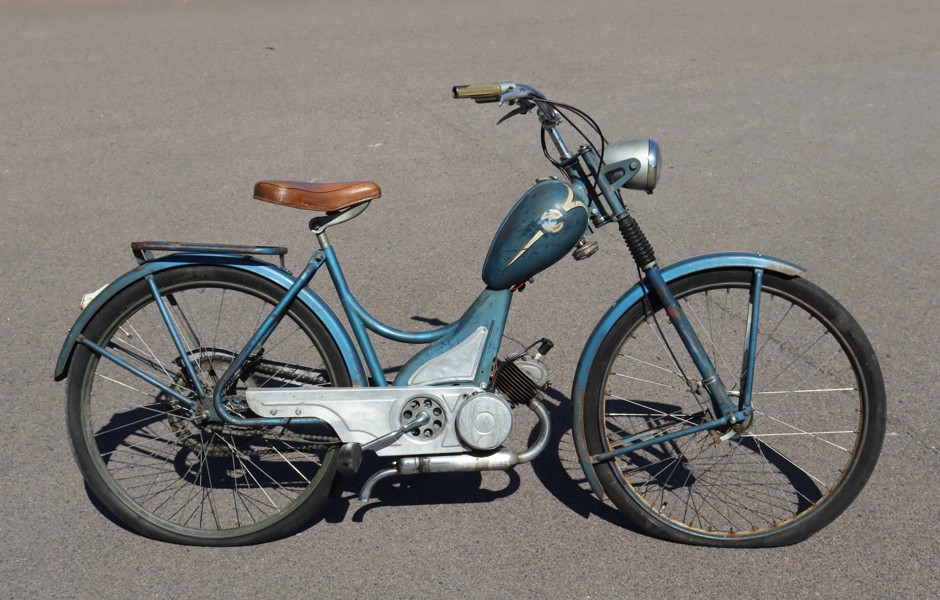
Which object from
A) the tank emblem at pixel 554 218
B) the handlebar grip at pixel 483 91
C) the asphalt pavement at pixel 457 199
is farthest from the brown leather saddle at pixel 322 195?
the asphalt pavement at pixel 457 199

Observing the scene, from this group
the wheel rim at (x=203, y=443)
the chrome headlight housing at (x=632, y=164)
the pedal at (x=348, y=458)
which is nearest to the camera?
the chrome headlight housing at (x=632, y=164)

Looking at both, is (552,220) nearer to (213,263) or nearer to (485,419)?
(485,419)

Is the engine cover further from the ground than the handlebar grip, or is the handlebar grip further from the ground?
the handlebar grip

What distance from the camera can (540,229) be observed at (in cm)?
310

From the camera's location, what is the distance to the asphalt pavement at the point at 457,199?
131 inches

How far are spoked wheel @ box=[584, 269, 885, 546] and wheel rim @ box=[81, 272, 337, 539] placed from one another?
3.60 feet

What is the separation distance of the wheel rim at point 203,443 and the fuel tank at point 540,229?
27.7 inches

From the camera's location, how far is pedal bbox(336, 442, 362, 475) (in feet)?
10.4

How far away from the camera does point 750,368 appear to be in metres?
3.22

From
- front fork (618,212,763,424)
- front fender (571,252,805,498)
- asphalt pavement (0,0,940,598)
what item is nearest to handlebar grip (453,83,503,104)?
front fork (618,212,763,424)

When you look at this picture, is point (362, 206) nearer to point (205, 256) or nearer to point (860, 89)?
point (205, 256)

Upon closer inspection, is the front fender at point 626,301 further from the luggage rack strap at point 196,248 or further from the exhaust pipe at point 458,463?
the luggage rack strap at point 196,248

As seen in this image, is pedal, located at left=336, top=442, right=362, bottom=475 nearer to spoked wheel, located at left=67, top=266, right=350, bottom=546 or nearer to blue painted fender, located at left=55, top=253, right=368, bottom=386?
spoked wheel, located at left=67, top=266, right=350, bottom=546

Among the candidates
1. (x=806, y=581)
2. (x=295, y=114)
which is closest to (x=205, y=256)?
(x=806, y=581)
